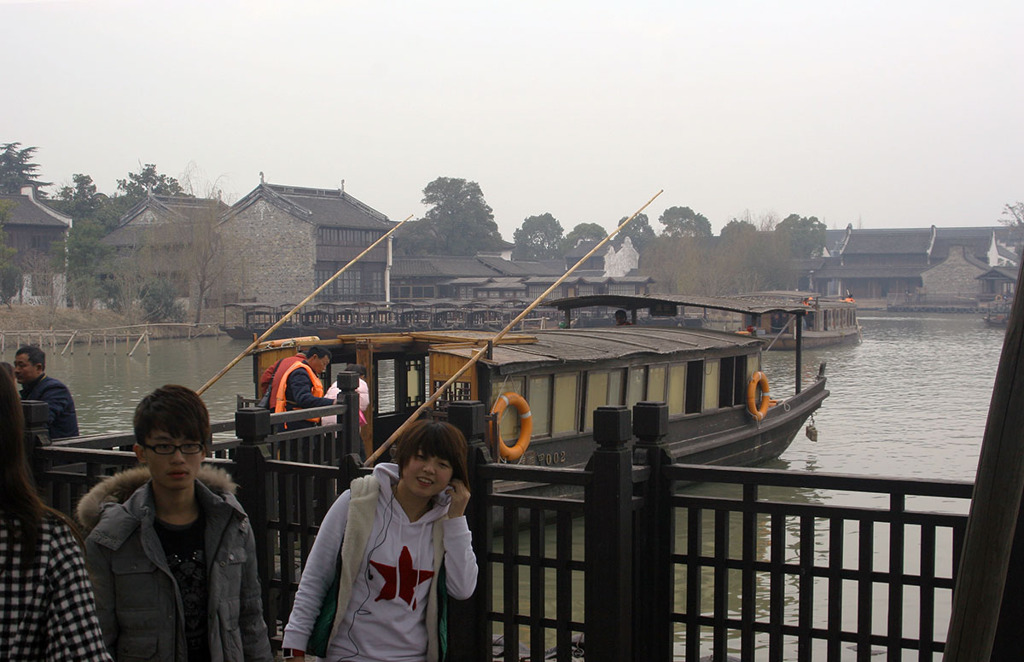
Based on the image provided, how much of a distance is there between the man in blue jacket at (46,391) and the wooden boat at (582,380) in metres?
3.67

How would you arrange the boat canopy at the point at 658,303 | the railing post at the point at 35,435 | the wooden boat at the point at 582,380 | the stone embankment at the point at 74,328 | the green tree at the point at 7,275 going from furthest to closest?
the green tree at the point at 7,275, the stone embankment at the point at 74,328, the boat canopy at the point at 658,303, the wooden boat at the point at 582,380, the railing post at the point at 35,435

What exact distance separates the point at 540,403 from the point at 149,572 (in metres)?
6.80

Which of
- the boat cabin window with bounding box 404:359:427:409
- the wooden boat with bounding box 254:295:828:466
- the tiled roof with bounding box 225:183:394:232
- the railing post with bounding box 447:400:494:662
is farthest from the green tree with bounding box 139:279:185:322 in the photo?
the railing post with bounding box 447:400:494:662

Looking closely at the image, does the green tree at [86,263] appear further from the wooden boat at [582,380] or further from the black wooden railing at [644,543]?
the black wooden railing at [644,543]

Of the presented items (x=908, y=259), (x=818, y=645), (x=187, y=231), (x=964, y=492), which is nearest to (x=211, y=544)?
(x=964, y=492)

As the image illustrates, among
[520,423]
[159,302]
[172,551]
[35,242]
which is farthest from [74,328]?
[172,551]

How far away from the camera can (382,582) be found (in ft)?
8.21

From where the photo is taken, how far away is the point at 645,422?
10.4 feet

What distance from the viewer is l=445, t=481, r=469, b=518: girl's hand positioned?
8.19 ft

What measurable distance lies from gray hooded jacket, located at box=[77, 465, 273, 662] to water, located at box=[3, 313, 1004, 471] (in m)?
5.47

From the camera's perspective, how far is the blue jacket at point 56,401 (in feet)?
16.6

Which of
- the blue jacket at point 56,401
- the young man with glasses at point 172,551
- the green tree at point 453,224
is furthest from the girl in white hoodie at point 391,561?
the green tree at point 453,224

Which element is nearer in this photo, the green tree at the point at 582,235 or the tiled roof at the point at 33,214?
the tiled roof at the point at 33,214

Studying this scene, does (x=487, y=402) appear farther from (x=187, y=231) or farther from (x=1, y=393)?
(x=187, y=231)
